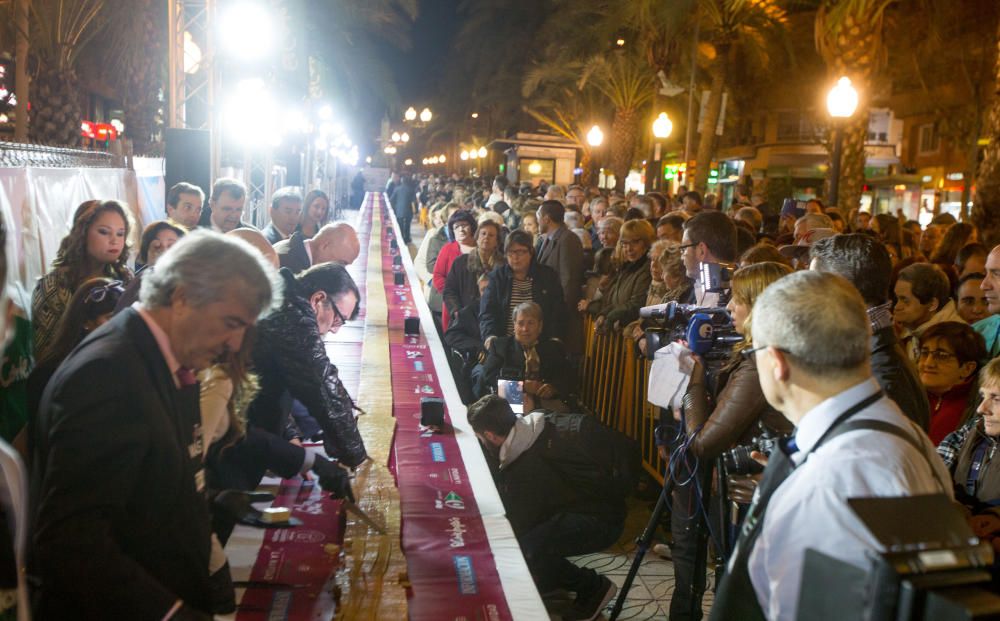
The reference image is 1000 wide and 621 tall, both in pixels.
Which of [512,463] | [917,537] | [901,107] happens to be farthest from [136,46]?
[901,107]

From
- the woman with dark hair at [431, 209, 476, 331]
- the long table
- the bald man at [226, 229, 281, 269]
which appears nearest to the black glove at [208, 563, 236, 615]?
the long table

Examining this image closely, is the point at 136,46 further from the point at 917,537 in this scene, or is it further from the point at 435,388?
the point at 917,537

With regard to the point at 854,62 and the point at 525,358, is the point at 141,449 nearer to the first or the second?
the point at 525,358

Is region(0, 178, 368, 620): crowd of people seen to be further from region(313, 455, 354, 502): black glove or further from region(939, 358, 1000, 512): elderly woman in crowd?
region(939, 358, 1000, 512): elderly woman in crowd

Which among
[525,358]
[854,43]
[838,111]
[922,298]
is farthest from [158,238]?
[854,43]

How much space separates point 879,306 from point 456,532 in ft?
6.46

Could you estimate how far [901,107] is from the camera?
1566 inches

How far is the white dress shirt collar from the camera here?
226 centimetres

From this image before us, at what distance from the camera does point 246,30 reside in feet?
38.9

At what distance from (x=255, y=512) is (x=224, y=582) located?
2.97ft

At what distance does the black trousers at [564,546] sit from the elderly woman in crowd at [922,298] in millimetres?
2410

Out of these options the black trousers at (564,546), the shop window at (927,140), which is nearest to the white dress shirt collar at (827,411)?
the black trousers at (564,546)

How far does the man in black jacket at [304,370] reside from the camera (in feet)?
12.6

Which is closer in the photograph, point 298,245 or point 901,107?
point 298,245
